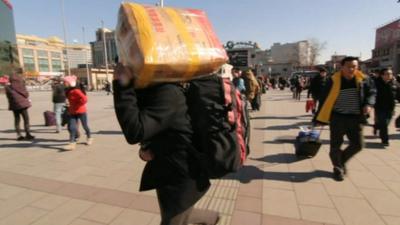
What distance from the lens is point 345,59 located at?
361 cm

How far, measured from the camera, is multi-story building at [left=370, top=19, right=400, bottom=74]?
41688 mm

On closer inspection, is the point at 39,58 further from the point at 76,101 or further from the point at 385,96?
the point at 385,96

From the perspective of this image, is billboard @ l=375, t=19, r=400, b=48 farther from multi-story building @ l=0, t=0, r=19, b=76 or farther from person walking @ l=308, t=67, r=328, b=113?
multi-story building @ l=0, t=0, r=19, b=76

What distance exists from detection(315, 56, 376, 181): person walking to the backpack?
8.87 ft

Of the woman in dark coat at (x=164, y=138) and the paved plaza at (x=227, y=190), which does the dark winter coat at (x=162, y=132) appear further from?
the paved plaza at (x=227, y=190)

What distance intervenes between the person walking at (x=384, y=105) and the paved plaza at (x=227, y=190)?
13.3 inches

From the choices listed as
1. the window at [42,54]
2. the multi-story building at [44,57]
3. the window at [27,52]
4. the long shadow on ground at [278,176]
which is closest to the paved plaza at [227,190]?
the long shadow on ground at [278,176]

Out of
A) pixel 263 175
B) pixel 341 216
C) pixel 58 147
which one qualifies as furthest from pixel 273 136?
pixel 58 147

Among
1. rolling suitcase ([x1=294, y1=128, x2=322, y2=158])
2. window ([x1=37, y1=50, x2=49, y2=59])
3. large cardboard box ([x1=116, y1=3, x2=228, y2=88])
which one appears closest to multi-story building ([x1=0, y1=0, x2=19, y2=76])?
window ([x1=37, y1=50, x2=49, y2=59])

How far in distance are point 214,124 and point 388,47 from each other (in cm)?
5586

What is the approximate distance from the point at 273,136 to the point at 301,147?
1.96 m

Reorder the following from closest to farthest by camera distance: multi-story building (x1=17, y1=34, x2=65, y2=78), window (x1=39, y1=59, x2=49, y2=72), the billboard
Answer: the billboard
multi-story building (x1=17, y1=34, x2=65, y2=78)
window (x1=39, y1=59, x2=49, y2=72)

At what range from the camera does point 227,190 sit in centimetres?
365

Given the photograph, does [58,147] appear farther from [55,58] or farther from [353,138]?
[55,58]
